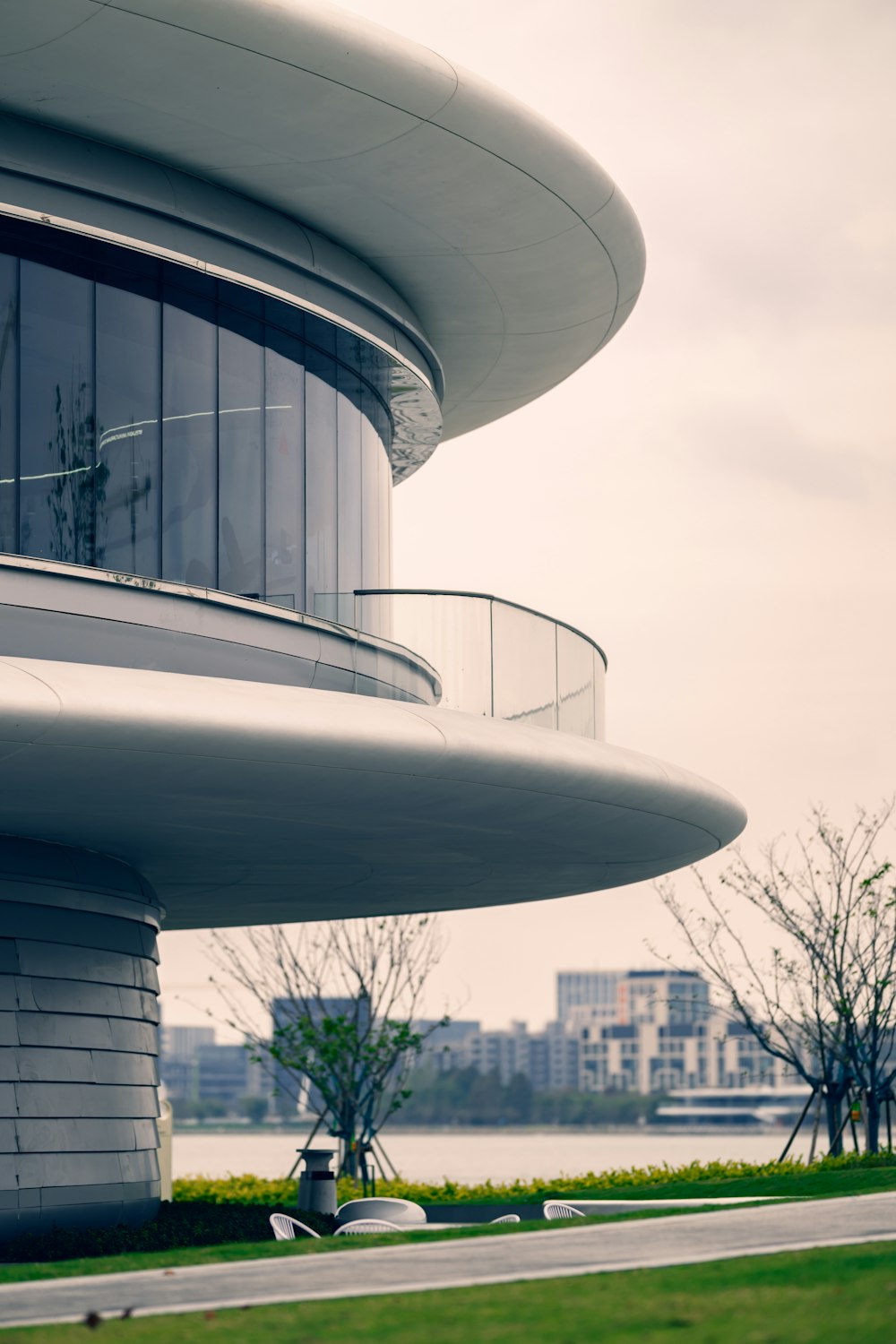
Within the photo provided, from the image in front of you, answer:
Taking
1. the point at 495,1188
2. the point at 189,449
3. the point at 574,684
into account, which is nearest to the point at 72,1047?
the point at 189,449

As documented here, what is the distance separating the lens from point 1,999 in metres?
17.4

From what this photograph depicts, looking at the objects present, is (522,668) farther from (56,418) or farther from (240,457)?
(56,418)

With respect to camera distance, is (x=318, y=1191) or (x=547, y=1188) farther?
(x=547, y=1188)

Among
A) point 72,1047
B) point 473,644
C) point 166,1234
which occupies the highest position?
point 473,644

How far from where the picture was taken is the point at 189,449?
58.7ft

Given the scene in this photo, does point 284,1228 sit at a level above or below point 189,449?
A: below

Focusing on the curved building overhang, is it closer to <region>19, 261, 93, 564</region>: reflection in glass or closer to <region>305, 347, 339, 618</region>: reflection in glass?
<region>19, 261, 93, 564</region>: reflection in glass

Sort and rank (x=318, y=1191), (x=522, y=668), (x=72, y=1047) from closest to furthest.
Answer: (x=72, y=1047), (x=522, y=668), (x=318, y=1191)

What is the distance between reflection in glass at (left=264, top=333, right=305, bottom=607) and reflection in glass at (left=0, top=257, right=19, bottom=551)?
3.02 meters

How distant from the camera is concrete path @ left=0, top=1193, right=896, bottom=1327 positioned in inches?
412

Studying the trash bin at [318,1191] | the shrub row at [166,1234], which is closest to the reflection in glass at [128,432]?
the shrub row at [166,1234]

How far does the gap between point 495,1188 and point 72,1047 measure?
15.5 metres

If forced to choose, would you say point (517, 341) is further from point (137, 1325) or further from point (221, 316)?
point (137, 1325)

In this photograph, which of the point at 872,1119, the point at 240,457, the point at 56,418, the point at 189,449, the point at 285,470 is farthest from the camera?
the point at 872,1119
